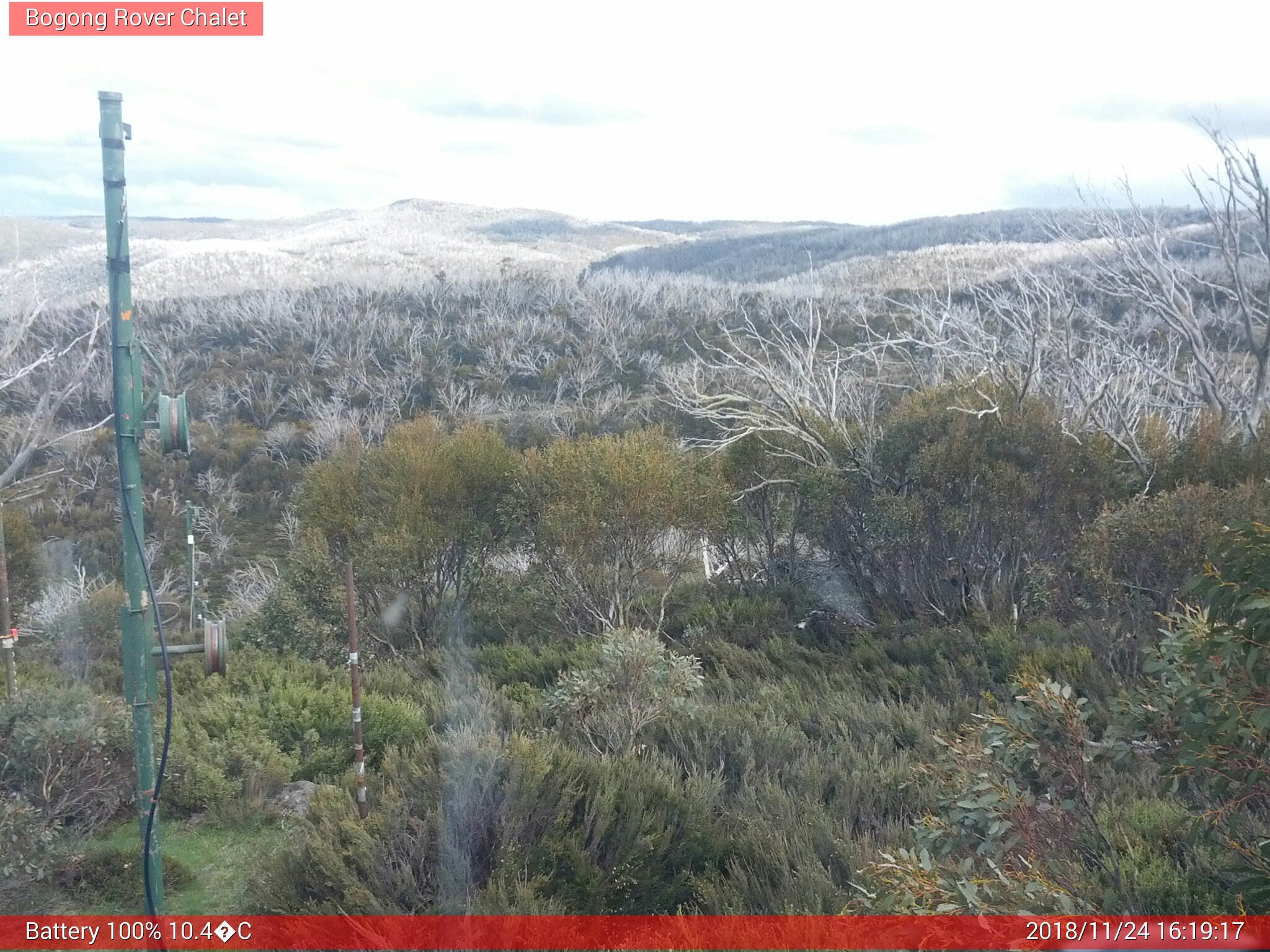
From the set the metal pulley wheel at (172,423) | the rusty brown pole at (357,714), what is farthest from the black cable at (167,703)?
the rusty brown pole at (357,714)

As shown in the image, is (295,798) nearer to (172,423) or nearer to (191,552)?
(191,552)

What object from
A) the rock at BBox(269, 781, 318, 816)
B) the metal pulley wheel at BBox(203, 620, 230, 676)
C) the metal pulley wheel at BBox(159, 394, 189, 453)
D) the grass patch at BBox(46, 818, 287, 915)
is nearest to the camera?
the metal pulley wheel at BBox(159, 394, 189, 453)

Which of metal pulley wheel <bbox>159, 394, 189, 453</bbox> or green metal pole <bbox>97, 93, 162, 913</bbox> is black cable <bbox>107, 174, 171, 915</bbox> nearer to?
green metal pole <bbox>97, 93, 162, 913</bbox>

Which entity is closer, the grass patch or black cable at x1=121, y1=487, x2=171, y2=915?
black cable at x1=121, y1=487, x2=171, y2=915

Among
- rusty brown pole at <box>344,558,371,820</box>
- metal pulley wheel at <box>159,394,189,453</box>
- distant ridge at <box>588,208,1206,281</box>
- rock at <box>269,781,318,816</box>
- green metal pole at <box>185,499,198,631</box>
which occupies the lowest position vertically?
rock at <box>269,781,318,816</box>

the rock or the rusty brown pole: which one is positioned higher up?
the rusty brown pole

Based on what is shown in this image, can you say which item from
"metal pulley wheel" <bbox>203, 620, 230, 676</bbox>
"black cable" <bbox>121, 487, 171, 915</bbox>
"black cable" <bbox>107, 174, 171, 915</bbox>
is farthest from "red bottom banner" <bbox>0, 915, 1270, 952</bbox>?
"metal pulley wheel" <bbox>203, 620, 230, 676</bbox>
